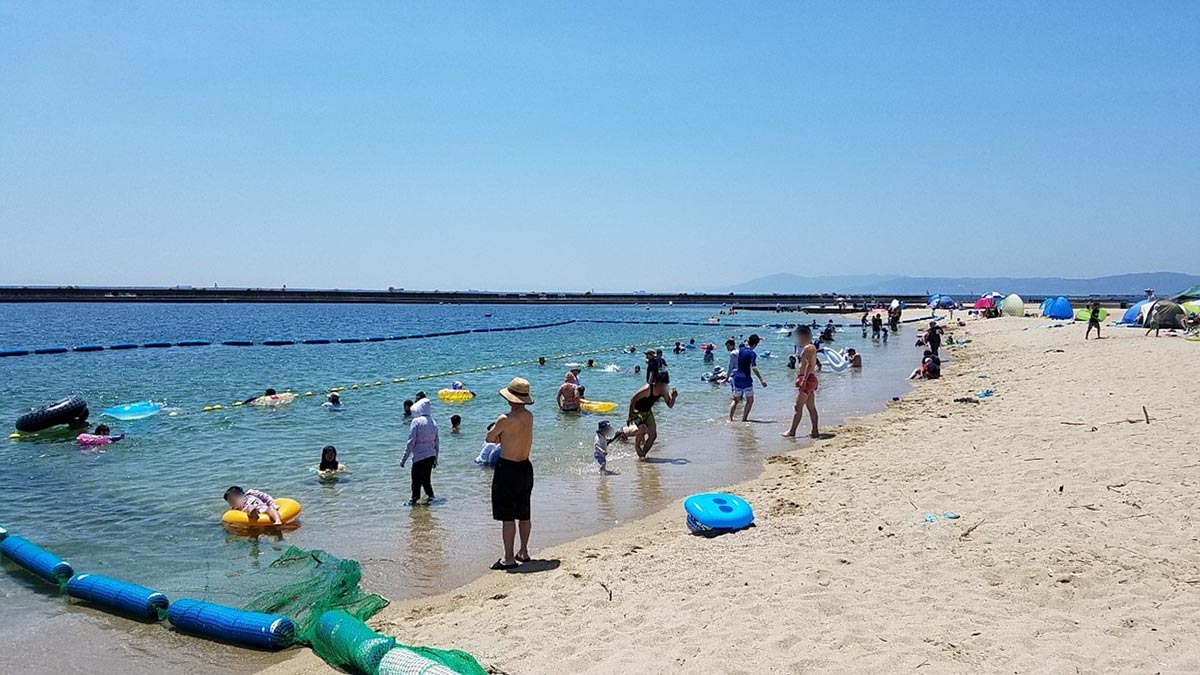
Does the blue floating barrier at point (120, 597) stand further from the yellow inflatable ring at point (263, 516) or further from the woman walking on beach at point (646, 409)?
the woman walking on beach at point (646, 409)

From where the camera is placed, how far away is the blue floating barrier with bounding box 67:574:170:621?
20.8 feet

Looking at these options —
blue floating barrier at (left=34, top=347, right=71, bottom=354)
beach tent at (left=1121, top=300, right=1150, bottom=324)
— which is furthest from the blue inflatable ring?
blue floating barrier at (left=34, top=347, right=71, bottom=354)

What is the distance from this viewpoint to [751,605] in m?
5.25

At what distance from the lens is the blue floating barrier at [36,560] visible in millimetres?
7195

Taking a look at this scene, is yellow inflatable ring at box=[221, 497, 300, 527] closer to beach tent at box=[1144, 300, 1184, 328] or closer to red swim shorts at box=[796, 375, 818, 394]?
red swim shorts at box=[796, 375, 818, 394]

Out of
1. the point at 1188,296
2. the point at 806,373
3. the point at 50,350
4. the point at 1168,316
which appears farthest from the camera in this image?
the point at 50,350

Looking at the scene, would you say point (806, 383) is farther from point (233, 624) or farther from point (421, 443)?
point (233, 624)

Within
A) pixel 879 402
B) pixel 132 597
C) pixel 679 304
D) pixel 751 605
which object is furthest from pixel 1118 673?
pixel 679 304

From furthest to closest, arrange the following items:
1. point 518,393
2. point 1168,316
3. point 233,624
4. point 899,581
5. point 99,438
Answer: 1. point 1168,316
2. point 99,438
3. point 518,393
4. point 233,624
5. point 899,581

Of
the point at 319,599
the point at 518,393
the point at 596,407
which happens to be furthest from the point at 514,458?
the point at 596,407

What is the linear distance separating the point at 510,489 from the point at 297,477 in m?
6.38

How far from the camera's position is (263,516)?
8969mm

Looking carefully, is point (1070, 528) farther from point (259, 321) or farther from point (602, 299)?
point (602, 299)

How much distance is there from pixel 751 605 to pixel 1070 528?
2.99 meters
